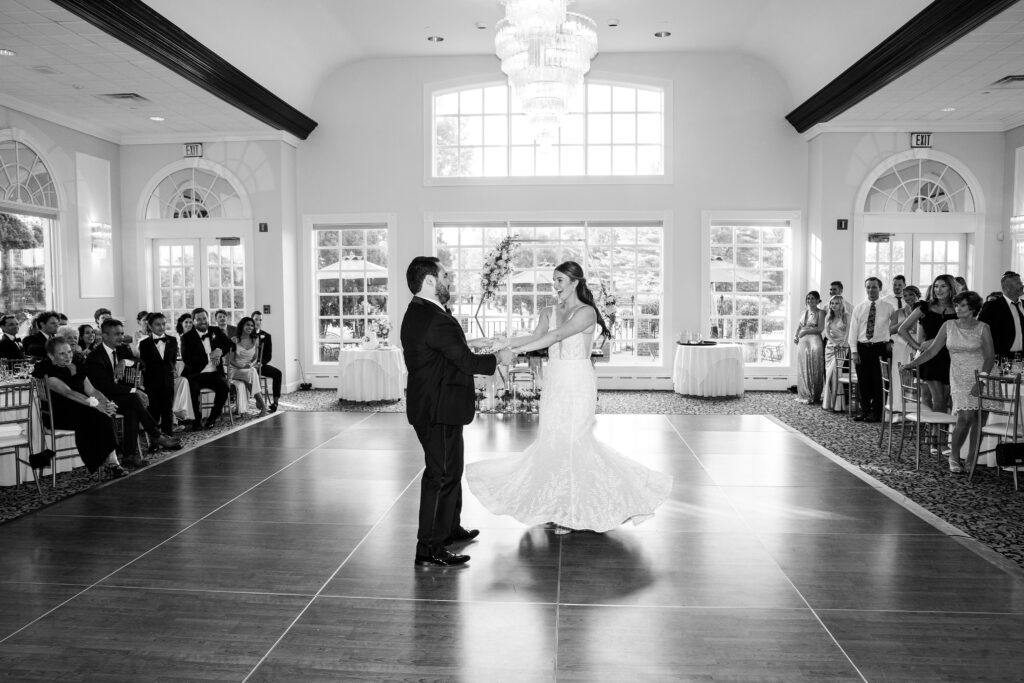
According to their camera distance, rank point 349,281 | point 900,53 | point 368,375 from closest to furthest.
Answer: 1. point 900,53
2. point 368,375
3. point 349,281

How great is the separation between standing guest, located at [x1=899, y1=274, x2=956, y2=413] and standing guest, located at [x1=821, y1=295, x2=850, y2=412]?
2437 mm

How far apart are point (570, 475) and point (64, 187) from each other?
31.4 ft

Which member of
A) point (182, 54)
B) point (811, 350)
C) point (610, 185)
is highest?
point (182, 54)

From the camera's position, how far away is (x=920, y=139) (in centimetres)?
1173

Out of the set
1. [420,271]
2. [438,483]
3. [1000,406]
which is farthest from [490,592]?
[1000,406]

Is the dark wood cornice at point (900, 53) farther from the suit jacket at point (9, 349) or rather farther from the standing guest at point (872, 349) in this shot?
the suit jacket at point (9, 349)

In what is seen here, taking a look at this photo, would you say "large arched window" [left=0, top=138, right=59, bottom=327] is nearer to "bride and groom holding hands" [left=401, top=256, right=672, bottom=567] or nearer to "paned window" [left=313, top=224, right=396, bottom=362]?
"paned window" [left=313, top=224, right=396, bottom=362]

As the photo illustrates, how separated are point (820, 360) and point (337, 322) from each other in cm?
751

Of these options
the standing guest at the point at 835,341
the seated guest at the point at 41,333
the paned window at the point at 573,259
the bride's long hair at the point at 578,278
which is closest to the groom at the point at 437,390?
the bride's long hair at the point at 578,278

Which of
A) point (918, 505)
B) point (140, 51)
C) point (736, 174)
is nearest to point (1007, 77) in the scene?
point (736, 174)

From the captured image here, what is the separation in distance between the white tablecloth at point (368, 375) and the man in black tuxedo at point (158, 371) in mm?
3074

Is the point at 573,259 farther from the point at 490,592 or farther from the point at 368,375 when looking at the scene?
the point at 490,592

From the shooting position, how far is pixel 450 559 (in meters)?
4.38

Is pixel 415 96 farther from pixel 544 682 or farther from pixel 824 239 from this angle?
pixel 544 682
